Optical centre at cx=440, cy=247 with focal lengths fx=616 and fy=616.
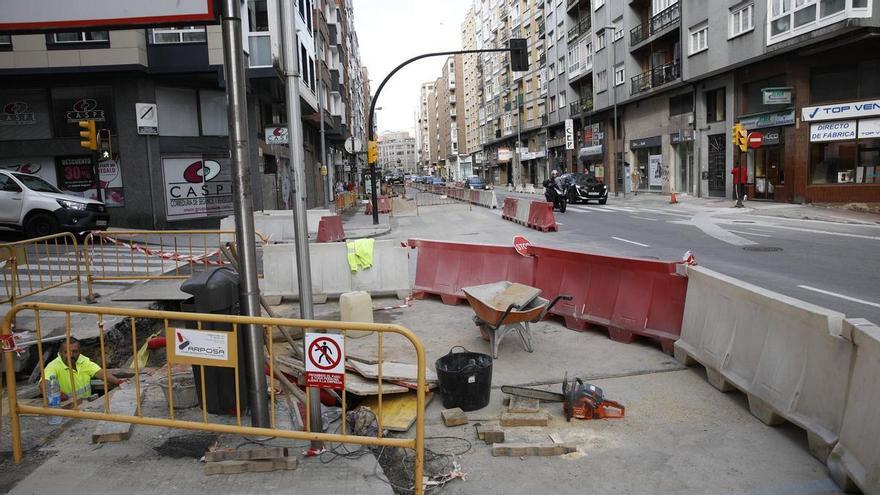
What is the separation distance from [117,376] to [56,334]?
1.54 metres

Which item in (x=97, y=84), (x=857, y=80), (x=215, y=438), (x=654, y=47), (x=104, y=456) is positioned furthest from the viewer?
(x=654, y=47)

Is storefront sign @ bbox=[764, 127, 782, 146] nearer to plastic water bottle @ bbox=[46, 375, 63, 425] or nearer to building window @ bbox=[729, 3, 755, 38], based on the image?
building window @ bbox=[729, 3, 755, 38]

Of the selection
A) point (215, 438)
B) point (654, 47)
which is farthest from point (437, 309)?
point (654, 47)

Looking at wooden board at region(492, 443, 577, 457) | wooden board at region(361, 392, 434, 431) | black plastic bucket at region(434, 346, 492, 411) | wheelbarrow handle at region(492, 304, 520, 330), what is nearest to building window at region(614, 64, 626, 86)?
wheelbarrow handle at region(492, 304, 520, 330)

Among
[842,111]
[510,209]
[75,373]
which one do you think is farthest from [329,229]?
[842,111]

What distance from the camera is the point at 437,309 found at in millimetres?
9727

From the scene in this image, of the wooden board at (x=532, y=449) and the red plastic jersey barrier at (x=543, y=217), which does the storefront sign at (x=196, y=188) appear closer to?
the red plastic jersey barrier at (x=543, y=217)

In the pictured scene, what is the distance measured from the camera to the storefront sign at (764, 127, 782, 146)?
92.1 feet

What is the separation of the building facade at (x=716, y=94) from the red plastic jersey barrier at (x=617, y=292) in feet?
Result: 68.8

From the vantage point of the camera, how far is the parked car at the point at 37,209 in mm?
16531

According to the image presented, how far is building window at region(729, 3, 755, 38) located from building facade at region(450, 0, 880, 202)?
0.07 meters

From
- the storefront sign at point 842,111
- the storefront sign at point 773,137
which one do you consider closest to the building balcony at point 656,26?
the storefront sign at point 773,137

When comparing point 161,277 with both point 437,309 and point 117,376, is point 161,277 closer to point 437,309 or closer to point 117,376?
point 117,376

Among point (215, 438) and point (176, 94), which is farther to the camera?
point (176, 94)
